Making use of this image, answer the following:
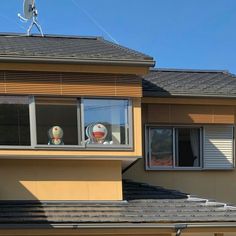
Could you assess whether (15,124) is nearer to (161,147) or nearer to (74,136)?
(74,136)

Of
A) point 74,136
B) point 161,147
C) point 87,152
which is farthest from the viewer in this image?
point 161,147

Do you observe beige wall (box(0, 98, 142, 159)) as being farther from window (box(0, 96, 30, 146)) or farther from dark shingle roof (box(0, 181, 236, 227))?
dark shingle roof (box(0, 181, 236, 227))

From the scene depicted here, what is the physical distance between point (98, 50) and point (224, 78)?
522cm

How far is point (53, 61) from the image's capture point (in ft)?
36.9

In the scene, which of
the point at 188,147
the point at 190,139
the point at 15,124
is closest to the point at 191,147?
the point at 188,147

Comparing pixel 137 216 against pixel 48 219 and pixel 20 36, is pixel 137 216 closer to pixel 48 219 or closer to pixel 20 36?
pixel 48 219

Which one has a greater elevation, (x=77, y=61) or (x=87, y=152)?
(x=77, y=61)

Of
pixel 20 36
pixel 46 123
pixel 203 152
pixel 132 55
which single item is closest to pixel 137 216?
pixel 46 123

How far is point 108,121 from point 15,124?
2.01 meters

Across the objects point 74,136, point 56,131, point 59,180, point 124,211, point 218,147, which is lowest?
point 124,211

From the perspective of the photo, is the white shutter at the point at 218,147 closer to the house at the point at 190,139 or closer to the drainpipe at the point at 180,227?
the house at the point at 190,139

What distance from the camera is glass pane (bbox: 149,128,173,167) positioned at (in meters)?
14.3

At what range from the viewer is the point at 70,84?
1152 cm

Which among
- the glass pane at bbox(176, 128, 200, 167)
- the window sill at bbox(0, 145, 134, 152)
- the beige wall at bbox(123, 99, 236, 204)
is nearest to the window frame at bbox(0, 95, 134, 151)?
the window sill at bbox(0, 145, 134, 152)
